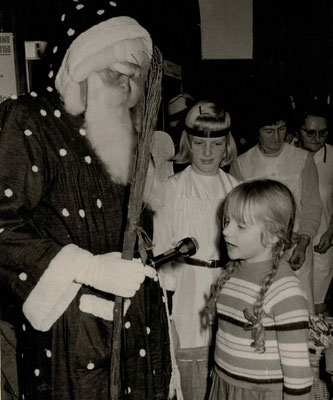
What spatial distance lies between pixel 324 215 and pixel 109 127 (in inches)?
92.5

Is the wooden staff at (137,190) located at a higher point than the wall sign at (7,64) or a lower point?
lower

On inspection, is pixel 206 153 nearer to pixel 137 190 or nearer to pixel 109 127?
pixel 109 127

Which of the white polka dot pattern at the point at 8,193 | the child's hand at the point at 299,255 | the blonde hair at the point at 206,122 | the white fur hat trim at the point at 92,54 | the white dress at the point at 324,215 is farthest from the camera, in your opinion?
the white dress at the point at 324,215

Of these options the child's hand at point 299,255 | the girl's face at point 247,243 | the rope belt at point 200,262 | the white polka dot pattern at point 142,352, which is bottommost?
the child's hand at point 299,255

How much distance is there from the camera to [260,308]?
5.19 feet

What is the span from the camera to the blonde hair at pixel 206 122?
8.05ft

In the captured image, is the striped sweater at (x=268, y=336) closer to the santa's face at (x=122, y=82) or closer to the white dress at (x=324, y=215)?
the santa's face at (x=122, y=82)

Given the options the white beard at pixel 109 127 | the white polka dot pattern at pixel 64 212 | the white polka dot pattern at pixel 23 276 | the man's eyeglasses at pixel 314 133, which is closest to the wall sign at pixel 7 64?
the white beard at pixel 109 127

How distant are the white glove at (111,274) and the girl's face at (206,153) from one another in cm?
118

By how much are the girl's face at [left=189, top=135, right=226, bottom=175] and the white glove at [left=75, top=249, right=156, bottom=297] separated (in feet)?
3.86

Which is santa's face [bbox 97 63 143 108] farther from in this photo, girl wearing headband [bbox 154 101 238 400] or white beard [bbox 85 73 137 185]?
girl wearing headband [bbox 154 101 238 400]

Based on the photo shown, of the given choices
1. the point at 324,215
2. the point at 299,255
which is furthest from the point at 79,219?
the point at 324,215

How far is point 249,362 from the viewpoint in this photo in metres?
1.63

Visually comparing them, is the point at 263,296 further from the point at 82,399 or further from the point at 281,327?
the point at 82,399
